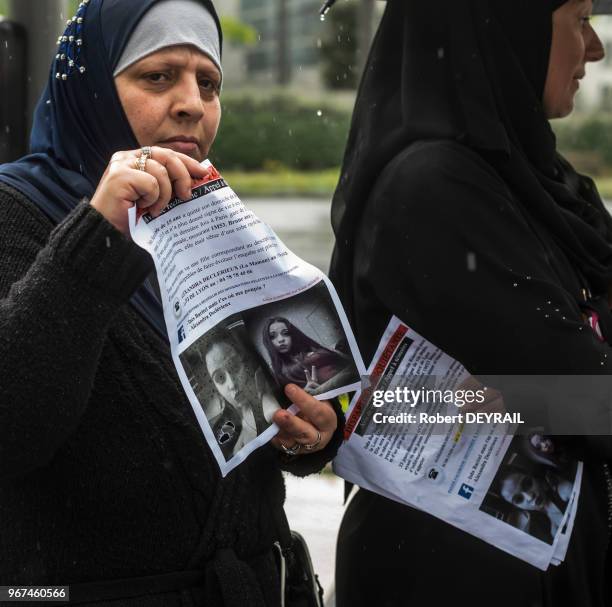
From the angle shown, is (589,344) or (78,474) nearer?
(78,474)

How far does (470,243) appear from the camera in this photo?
2.18 metres

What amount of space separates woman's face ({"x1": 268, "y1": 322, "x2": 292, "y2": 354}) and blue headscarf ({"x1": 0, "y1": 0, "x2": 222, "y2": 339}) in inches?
9.3

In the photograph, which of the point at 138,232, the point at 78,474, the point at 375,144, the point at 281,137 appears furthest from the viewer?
the point at 281,137

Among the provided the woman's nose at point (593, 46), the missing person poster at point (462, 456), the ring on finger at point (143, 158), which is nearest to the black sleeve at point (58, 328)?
the ring on finger at point (143, 158)

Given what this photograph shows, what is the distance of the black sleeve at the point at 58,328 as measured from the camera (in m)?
1.61

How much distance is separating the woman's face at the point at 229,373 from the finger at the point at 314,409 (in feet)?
0.26

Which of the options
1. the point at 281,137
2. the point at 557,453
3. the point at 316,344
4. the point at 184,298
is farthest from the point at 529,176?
the point at 281,137

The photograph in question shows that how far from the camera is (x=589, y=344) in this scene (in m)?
2.16

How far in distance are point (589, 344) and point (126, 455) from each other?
0.98m

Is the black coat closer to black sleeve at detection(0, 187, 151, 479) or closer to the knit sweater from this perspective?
the knit sweater

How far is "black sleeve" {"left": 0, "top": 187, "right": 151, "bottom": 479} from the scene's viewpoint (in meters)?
1.61

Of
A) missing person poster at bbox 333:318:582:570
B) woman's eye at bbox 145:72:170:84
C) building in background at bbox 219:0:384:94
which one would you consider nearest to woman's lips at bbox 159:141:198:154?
woman's eye at bbox 145:72:170:84

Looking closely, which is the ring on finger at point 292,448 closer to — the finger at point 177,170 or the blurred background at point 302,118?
the finger at point 177,170

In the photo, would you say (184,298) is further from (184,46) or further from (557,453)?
(557,453)
